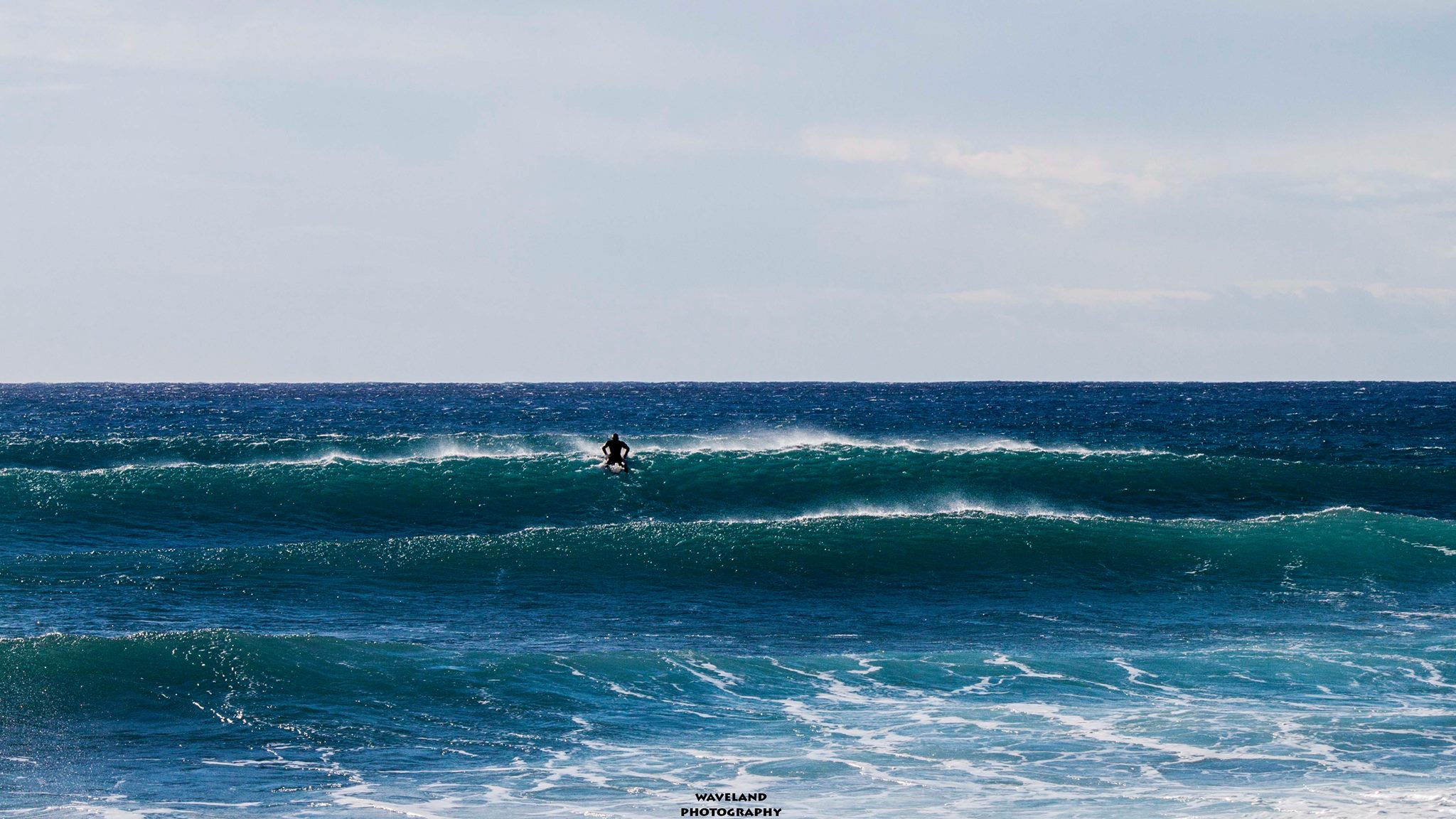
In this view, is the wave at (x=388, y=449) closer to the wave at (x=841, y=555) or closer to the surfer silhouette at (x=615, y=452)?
the surfer silhouette at (x=615, y=452)

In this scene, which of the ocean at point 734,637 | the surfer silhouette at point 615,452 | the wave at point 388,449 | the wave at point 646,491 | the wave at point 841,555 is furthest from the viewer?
the wave at point 388,449

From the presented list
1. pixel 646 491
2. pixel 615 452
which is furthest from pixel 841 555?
pixel 646 491

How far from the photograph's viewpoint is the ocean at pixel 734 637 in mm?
10906

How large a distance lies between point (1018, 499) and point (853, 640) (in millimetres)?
15871

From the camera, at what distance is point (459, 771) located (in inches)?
448

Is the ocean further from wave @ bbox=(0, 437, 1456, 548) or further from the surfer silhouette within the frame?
the surfer silhouette

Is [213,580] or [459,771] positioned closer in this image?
[459,771]

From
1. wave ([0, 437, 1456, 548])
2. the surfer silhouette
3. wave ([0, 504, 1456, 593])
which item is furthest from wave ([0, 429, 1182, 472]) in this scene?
wave ([0, 504, 1456, 593])

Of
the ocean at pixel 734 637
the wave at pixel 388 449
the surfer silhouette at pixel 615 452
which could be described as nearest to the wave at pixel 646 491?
the ocean at pixel 734 637

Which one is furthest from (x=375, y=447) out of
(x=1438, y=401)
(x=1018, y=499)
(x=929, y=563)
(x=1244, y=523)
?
(x=1438, y=401)

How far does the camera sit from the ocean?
10906 mm

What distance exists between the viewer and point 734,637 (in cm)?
1766

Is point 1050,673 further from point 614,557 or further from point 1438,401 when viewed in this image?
point 1438,401

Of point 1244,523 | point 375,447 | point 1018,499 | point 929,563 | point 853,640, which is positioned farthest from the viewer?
point 375,447
